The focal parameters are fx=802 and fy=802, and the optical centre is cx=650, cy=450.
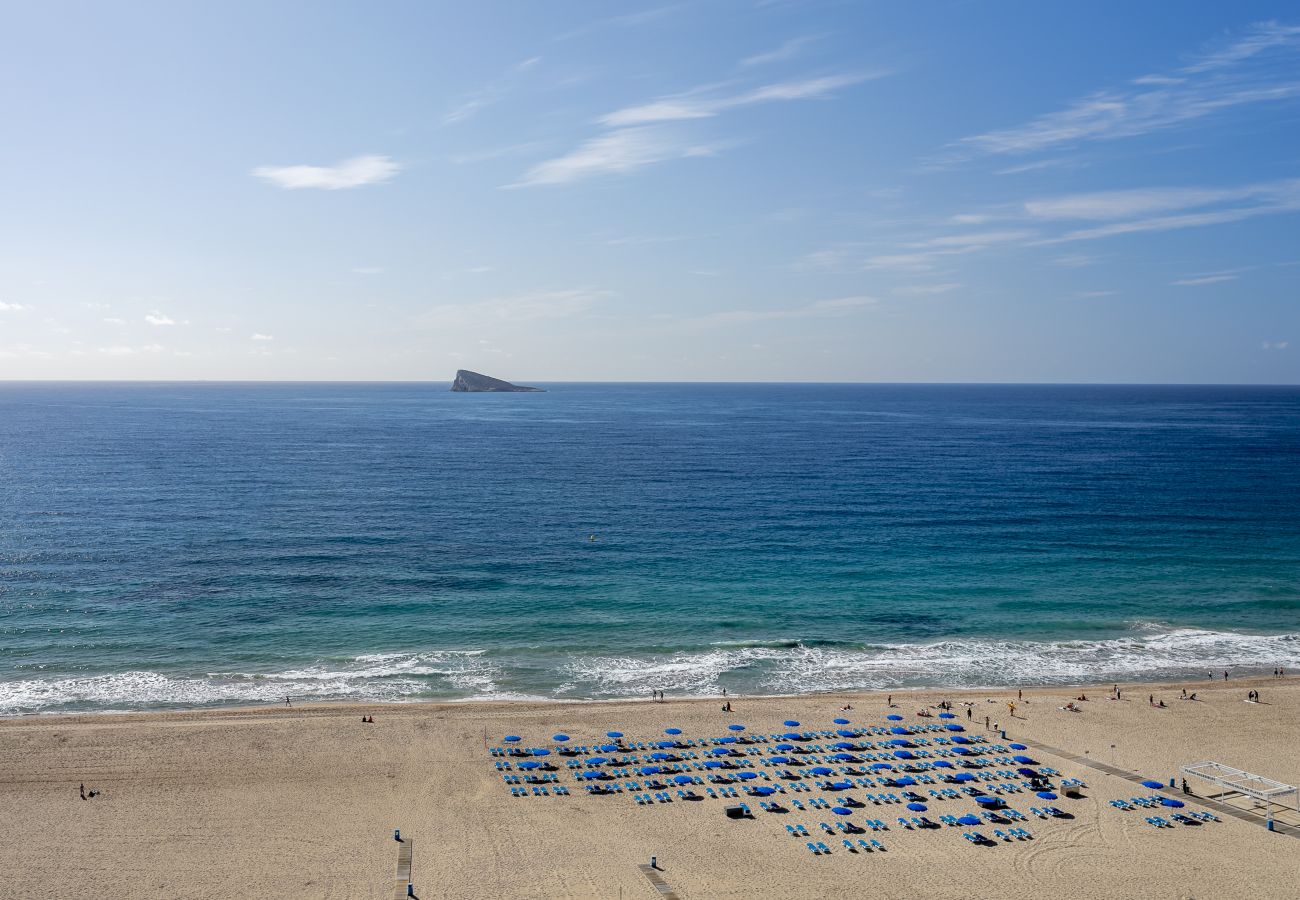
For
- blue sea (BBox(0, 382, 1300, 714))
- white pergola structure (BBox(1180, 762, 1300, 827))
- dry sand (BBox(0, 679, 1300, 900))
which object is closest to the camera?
dry sand (BBox(0, 679, 1300, 900))

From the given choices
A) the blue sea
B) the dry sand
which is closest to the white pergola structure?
the dry sand

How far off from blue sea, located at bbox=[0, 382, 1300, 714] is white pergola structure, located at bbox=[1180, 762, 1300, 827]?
15.6 m

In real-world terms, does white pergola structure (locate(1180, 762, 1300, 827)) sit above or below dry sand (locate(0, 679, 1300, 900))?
above

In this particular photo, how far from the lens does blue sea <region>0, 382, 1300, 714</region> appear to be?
6275 cm

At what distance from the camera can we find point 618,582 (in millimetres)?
82438

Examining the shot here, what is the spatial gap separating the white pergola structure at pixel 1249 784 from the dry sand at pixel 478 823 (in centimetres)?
183

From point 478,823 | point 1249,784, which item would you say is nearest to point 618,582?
point 478,823

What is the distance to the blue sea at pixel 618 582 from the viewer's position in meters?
62.8

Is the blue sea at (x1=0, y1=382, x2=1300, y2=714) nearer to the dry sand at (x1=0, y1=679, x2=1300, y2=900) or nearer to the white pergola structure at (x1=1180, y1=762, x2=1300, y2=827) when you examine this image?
the dry sand at (x1=0, y1=679, x2=1300, y2=900)

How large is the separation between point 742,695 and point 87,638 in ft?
176

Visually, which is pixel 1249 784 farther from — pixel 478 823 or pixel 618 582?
pixel 618 582

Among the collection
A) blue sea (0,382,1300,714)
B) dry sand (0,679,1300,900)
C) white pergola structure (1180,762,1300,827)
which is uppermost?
blue sea (0,382,1300,714)

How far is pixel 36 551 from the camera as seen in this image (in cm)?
8912

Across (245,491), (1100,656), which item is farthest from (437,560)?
(1100,656)
